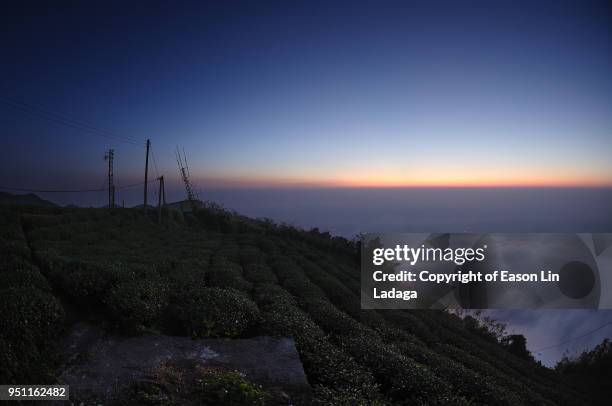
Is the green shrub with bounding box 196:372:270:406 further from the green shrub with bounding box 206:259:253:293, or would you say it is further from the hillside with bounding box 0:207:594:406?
the green shrub with bounding box 206:259:253:293

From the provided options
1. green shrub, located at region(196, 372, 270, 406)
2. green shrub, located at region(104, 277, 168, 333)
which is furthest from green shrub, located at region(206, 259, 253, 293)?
green shrub, located at region(196, 372, 270, 406)

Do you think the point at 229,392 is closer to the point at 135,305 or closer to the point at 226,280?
the point at 135,305

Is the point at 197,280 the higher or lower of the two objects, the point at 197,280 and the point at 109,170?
the lower

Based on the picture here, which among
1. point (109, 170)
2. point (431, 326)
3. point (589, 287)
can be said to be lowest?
point (589, 287)

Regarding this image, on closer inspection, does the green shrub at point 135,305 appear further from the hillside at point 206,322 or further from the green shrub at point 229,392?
the green shrub at point 229,392

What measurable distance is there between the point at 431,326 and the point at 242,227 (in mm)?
37543

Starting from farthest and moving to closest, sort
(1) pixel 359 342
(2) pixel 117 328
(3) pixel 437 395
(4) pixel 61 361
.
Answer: (1) pixel 359 342 < (2) pixel 117 328 < (3) pixel 437 395 < (4) pixel 61 361

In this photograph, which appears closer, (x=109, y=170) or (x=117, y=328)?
(x=117, y=328)

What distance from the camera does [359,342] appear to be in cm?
1123

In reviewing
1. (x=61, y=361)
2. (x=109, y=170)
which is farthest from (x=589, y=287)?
(x=109, y=170)

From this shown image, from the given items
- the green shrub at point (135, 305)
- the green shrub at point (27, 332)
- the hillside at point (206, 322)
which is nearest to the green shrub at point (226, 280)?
the hillside at point (206, 322)

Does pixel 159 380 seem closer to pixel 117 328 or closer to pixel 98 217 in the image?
pixel 117 328

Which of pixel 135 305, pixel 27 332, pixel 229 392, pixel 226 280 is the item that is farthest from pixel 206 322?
pixel 226 280

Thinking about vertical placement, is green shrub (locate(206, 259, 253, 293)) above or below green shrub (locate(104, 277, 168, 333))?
below
